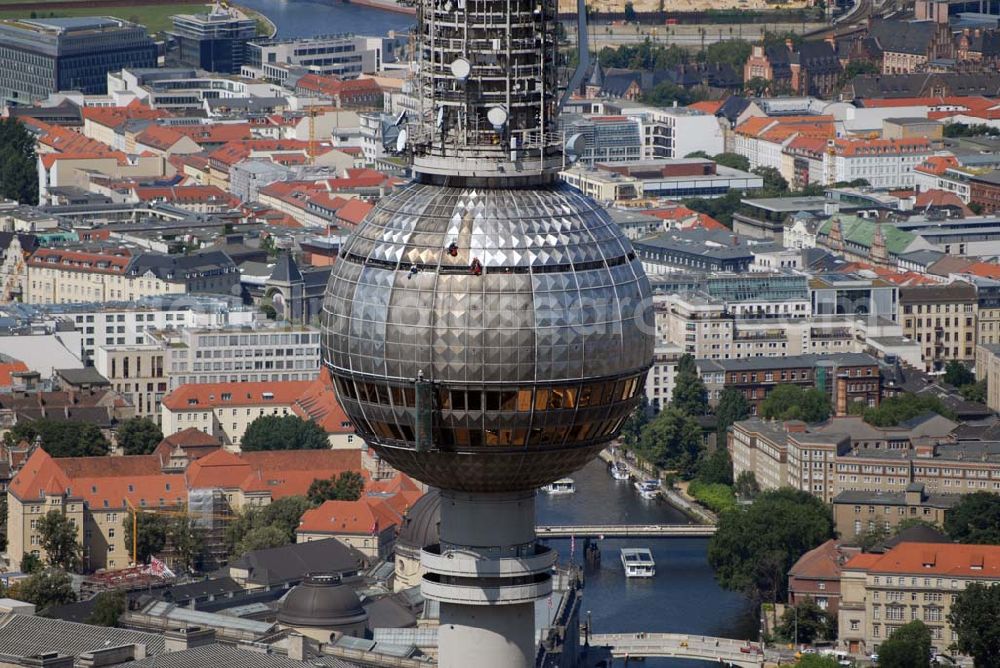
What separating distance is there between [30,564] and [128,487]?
15.9 feet

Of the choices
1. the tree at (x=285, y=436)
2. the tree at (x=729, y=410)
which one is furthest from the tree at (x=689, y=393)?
the tree at (x=285, y=436)

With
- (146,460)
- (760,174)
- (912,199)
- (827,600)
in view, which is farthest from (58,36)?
(827,600)

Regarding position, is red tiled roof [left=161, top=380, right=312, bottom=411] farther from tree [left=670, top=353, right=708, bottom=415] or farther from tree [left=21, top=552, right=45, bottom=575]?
tree [left=21, top=552, right=45, bottom=575]

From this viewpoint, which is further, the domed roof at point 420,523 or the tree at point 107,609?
the domed roof at point 420,523

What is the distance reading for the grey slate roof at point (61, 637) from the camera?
66750mm

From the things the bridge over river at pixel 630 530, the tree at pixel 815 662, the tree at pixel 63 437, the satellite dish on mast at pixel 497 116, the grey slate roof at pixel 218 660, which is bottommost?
the tree at pixel 815 662

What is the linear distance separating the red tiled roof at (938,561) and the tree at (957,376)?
25574 millimetres

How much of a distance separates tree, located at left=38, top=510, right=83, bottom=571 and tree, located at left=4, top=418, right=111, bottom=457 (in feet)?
26.9

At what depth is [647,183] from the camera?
139 metres

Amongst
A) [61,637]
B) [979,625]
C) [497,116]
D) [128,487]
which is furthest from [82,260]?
[497,116]

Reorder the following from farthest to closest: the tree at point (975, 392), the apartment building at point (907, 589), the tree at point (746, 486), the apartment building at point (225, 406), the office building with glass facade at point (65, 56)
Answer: the office building with glass facade at point (65, 56) < the tree at point (975, 392) < the apartment building at point (225, 406) < the tree at point (746, 486) < the apartment building at point (907, 589)

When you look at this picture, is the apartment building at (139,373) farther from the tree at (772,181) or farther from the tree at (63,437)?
the tree at (772,181)

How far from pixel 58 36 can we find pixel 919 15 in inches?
1632

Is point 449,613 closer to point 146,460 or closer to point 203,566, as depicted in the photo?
point 203,566
